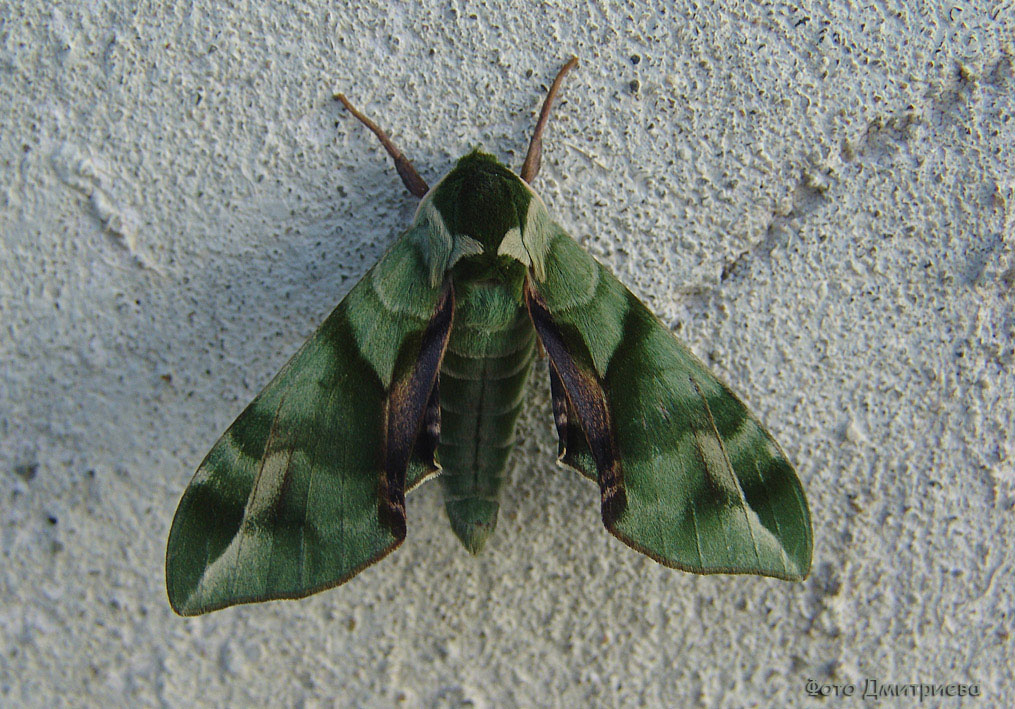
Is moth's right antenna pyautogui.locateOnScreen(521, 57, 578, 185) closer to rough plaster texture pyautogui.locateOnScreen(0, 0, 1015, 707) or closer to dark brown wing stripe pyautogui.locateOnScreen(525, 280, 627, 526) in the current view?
rough plaster texture pyautogui.locateOnScreen(0, 0, 1015, 707)

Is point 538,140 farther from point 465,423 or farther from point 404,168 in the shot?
point 465,423

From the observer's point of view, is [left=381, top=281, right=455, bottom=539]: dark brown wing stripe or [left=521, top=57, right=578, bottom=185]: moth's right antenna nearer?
[left=381, top=281, right=455, bottom=539]: dark brown wing stripe

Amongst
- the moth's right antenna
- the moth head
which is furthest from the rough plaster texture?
the moth head

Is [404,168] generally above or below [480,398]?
above

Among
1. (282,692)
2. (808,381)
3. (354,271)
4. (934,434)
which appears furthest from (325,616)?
(934,434)

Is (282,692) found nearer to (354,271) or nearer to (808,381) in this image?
(354,271)

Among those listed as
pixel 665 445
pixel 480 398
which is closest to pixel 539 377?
pixel 480 398

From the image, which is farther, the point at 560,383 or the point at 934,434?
the point at 934,434
